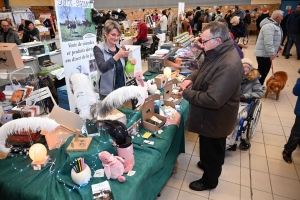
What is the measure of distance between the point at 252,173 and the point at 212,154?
0.90 m

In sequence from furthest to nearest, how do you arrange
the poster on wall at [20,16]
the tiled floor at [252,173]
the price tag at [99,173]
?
the poster on wall at [20,16], the tiled floor at [252,173], the price tag at [99,173]

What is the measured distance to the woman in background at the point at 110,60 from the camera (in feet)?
6.83

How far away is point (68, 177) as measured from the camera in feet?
4.69

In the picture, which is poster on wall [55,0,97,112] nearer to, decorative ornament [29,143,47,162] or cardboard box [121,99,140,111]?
cardboard box [121,99,140,111]

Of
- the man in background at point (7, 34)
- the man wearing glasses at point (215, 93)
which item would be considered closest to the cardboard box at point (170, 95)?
the man wearing glasses at point (215, 93)

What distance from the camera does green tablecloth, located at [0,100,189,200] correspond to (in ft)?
4.30

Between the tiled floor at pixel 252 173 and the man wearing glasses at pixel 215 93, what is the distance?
0.43 meters

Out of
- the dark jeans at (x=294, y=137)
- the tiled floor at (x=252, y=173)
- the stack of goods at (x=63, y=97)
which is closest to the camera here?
the tiled floor at (x=252, y=173)

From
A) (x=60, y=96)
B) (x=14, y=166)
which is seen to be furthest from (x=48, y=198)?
(x=60, y=96)

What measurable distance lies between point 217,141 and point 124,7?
16.8 meters

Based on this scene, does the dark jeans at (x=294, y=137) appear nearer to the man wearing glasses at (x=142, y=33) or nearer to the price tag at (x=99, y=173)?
the price tag at (x=99, y=173)

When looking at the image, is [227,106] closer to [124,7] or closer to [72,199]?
[72,199]

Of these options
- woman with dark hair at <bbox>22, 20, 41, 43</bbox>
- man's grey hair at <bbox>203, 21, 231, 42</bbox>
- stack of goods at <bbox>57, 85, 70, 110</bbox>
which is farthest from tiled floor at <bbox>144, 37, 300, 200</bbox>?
woman with dark hair at <bbox>22, 20, 41, 43</bbox>

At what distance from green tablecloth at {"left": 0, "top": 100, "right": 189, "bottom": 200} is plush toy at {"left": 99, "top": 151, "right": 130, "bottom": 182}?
0.14ft
